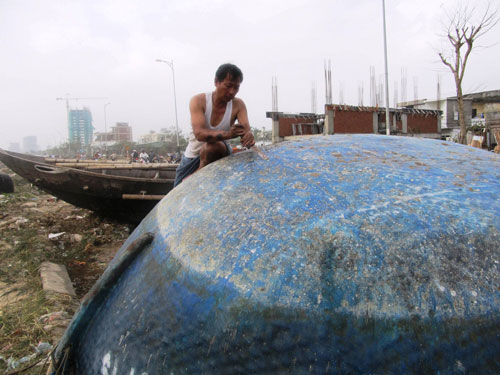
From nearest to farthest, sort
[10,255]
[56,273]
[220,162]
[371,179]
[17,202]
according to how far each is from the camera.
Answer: [371,179], [220,162], [56,273], [10,255], [17,202]

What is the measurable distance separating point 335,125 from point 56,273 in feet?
47.6

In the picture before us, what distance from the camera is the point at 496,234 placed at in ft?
3.11

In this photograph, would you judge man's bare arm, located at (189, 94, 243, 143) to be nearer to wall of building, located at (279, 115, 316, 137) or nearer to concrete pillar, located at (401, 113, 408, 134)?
wall of building, located at (279, 115, 316, 137)

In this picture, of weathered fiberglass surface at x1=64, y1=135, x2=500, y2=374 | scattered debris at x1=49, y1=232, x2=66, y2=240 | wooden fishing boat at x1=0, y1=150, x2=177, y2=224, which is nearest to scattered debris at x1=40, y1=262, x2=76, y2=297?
scattered debris at x1=49, y1=232, x2=66, y2=240

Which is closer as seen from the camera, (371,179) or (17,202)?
(371,179)

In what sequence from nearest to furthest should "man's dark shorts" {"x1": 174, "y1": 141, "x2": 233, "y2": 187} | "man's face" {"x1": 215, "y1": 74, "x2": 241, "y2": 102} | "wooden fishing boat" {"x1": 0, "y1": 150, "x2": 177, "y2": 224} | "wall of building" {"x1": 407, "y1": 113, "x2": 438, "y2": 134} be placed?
"man's face" {"x1": 215, "y1": 74, "x2": 241, "y2": 102}
"man's dark shorts" {"x1": 174, "y1": 141, "x2": 233, "y2": 187}
"wooden fishing boat" {"x1": 0, "y1": 150, "x2": 177, "y2": 224}
"wall of building" {"x1": 407, "y1": 113, "x2": 438, "y2": 134}

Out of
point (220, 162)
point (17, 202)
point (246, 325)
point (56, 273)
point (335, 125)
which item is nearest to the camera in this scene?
point (246, 325)

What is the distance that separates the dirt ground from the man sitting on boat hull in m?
1.38

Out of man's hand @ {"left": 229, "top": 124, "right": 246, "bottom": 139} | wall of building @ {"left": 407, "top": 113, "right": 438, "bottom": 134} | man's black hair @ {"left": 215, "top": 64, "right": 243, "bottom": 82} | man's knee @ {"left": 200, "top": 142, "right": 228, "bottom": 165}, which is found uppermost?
wall of building @ {"left": 407, "top": 113, "right": 438, "bottom": 134}

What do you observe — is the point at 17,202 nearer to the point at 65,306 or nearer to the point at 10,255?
→ the point at 10,255

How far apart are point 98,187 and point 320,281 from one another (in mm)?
5297

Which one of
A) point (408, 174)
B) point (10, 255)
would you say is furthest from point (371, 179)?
point (10, 255)

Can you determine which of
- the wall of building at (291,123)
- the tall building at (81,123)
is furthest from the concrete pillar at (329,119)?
the tall building at (81,123)

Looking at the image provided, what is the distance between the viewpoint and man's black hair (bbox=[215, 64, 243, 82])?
1.93 meters
